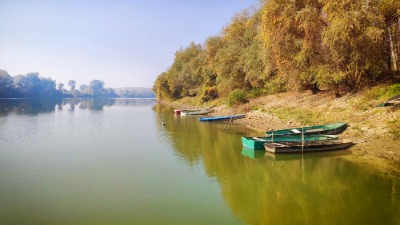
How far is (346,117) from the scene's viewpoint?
1270 inches

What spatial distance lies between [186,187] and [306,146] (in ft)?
40.5

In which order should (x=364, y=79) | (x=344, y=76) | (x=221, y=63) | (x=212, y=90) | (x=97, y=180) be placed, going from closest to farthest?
(x=97, y=180)
(x=344, y=76)
(x=364, y=79)
(x=221, y=63)
(x=212, y=90)

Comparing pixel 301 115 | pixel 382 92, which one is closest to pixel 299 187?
pixel 382 92

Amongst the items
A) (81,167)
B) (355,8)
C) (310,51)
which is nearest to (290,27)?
(310,51)

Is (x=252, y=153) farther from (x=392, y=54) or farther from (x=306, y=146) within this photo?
(x=392, y=54)

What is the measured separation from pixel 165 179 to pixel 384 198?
13437 mm

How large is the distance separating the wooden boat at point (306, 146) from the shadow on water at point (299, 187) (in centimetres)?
54

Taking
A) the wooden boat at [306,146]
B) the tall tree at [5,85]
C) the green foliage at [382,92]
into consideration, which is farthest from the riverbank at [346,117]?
the tall tree at [5,85]

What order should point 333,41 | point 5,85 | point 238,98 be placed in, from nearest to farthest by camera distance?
point 333,41 < point 238,98 < point 5,85

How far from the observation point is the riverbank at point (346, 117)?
2448cm

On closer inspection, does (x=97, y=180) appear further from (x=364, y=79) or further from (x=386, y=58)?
(x=386, y=58)

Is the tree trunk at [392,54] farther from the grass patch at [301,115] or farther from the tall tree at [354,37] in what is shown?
the grass patch at [301,115]

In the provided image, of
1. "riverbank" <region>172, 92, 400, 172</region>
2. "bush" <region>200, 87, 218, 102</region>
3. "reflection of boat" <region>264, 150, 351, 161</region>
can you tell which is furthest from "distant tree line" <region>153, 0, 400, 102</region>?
"bush" <region>200, 87, 218, 102</region>

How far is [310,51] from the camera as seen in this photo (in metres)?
35.5
